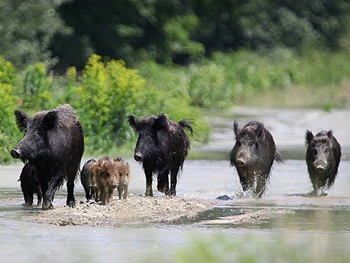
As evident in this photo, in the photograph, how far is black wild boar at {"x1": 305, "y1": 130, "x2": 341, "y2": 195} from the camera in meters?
16.7

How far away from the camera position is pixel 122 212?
13148mm

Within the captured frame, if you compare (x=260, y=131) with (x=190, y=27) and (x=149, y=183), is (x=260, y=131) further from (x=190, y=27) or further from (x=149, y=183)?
(x=190, y=27)

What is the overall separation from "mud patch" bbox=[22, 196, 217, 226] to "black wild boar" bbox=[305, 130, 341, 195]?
2.88 m

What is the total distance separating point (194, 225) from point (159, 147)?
353cm

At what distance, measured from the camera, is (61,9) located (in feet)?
159

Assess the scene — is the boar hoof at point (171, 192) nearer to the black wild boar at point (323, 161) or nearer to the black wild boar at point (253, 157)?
the black wild boar at point (253, 157)

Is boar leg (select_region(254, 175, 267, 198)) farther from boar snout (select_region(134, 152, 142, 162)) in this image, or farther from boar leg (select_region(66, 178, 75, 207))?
boar leg (select_region(66, 178, 75, 207))

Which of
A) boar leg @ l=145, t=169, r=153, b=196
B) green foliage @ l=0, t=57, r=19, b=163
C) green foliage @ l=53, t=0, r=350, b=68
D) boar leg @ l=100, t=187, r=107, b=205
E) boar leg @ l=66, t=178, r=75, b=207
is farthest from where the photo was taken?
green foliage @ l=53, t=0, r=350, b=68

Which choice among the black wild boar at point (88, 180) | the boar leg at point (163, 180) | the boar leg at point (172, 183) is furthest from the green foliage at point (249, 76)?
the black wild boar at point (88, 180)

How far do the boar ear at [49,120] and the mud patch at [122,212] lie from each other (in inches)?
42.5

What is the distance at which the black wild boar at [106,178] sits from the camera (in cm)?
1354

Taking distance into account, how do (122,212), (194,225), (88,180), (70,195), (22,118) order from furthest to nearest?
(88,180) < (22,118) < (70,195) < (122,212) < (194,225)

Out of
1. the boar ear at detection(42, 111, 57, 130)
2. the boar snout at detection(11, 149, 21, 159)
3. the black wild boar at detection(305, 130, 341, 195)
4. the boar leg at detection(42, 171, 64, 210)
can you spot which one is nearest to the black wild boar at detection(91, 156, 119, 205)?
the boar leg at detection(42, 171, 64, 210)

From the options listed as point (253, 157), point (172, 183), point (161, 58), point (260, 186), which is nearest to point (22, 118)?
point (172, 183)
